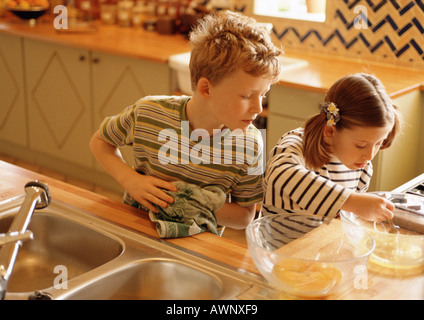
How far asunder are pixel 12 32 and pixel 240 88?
2.91 meters

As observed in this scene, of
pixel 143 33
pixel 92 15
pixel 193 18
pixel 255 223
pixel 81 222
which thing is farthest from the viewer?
pixel 92 15

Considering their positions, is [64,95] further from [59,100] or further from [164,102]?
[164,102]

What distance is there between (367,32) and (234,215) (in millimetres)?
2029

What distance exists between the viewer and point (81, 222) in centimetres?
132

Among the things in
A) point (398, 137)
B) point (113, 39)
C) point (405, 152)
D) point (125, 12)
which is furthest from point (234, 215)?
point (125, 12)

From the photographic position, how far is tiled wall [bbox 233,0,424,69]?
307cm

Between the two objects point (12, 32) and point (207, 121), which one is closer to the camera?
point (207, 121)

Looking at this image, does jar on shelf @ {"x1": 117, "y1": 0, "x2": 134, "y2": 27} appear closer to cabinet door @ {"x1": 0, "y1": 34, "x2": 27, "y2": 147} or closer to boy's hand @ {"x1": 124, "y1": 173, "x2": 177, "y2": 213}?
cabinet door @ {"x1": 0, "y1": 34, "x2": 27, "y2": 147}

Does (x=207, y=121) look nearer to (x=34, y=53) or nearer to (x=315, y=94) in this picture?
(x=315, y=94)

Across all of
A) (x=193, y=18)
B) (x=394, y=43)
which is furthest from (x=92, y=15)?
(x=394, y=43)

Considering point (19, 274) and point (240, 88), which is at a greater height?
point (240, 88)

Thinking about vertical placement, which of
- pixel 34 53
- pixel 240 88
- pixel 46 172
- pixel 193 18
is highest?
pixel 240 88

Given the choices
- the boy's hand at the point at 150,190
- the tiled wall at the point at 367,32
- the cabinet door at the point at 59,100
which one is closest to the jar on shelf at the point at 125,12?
the cabinet door at the point at 59,100

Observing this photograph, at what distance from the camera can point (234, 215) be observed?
155 centimetres
